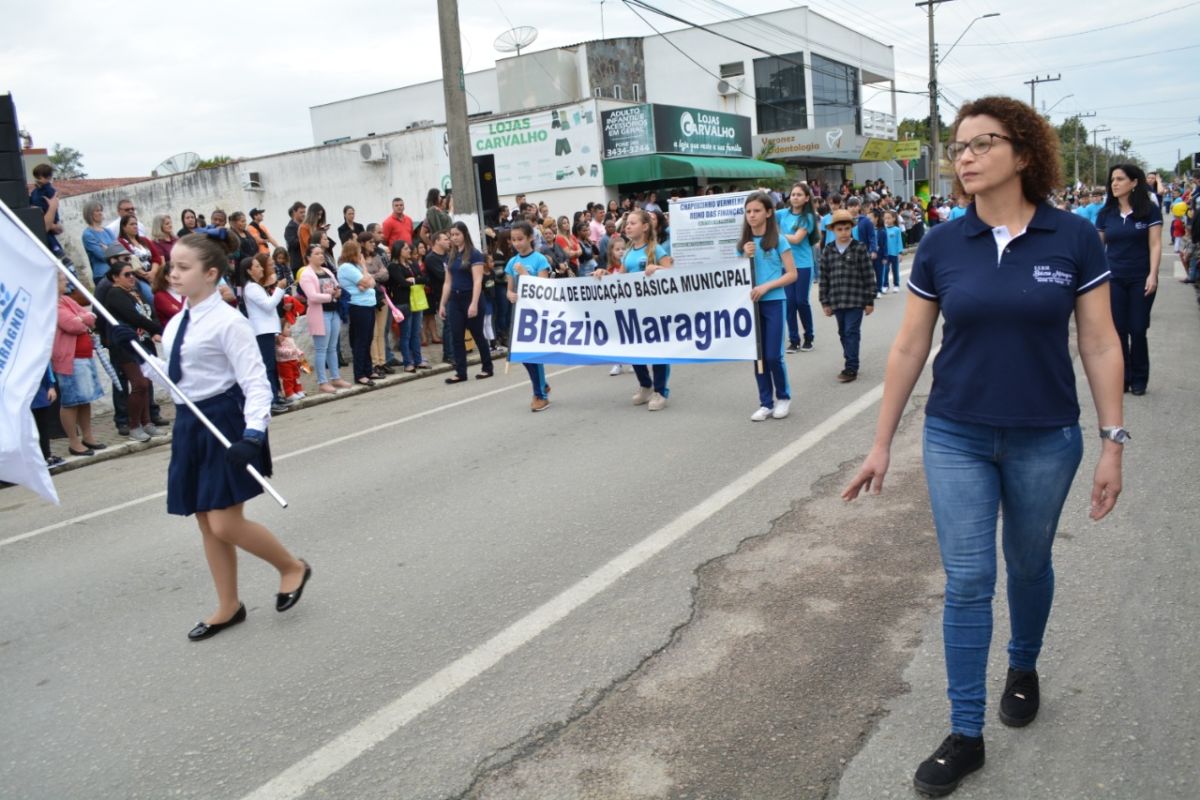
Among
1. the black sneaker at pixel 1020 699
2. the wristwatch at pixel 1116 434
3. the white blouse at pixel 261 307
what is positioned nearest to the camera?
the wristwatch at pixel 1116 434

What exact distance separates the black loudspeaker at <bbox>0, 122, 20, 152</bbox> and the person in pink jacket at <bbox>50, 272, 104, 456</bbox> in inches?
106

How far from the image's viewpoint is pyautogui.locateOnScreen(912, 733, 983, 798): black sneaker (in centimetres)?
299

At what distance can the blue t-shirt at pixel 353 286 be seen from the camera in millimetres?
12922

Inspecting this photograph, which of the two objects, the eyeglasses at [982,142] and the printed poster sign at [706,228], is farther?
the printed poster sign at [706,228]

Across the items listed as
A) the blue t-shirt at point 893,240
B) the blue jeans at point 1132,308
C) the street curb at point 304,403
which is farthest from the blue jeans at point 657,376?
the blue t-shirt at point 893,240

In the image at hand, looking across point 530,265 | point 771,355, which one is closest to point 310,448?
point 530,265

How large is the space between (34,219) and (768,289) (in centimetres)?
869

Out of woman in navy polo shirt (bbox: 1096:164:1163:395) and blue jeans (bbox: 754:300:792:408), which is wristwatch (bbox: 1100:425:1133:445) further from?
woman in navy polo shirt (bbox: 1096:164:1163:395)

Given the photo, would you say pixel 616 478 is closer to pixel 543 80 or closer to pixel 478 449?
pixel 478 449

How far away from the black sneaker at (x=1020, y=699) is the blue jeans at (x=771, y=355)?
5.09m

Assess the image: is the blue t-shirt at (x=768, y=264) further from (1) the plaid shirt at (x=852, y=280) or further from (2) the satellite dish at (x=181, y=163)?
(2) the satellite dish at (x=181, y=163)

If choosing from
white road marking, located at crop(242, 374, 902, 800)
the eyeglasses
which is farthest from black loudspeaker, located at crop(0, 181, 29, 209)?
the eyeglasses

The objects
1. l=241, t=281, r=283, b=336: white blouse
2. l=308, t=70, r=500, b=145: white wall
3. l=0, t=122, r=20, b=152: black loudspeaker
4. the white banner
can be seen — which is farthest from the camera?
l=308, t=70, r=500, b=145: white wall

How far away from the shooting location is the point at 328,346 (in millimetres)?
12820
